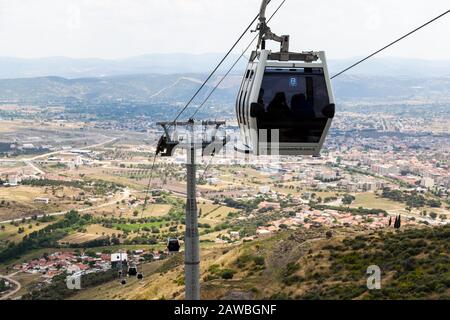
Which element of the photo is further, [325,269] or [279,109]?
[325,269]

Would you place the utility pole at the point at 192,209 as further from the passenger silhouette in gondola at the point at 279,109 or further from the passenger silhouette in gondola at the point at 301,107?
the passenger silhouette in gondola at the point at 301,107

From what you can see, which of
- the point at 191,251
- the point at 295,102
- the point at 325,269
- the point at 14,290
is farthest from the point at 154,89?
the point at 295,102

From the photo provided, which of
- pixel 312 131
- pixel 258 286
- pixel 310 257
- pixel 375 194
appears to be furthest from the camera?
pixel 375 194

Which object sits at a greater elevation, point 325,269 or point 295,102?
point 295,102

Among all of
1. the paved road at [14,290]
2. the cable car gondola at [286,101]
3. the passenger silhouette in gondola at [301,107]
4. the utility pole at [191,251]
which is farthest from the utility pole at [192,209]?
the paved road at [14,290]

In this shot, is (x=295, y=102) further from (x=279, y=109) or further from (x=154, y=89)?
(x=154, y=89)

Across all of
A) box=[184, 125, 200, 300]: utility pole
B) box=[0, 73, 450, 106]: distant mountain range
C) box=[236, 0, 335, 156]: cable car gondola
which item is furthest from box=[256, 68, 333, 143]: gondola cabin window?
box=[0, 73, 450, 106]: distant mountain range
